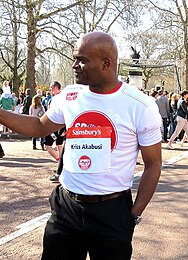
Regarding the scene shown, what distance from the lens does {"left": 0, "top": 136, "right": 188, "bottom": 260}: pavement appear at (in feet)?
14.8

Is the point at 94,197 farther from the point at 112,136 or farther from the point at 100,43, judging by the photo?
the point at 100,43

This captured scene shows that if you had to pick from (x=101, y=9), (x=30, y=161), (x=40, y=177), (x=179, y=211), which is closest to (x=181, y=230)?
(x=179, y=211)

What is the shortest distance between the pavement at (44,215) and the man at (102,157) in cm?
201

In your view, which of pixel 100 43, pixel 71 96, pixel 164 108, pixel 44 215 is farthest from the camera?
pixel 164 108

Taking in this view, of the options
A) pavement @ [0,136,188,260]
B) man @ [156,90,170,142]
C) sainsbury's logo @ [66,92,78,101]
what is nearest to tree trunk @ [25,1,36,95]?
man @ [156,90,170,142]

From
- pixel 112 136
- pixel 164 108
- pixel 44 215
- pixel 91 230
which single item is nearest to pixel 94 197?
pixel 91 230

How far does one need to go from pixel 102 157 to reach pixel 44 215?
11.6 ft

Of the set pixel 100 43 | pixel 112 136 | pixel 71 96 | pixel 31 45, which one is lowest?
pixel 112 136

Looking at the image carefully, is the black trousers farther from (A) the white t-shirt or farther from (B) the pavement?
(B) the pavement

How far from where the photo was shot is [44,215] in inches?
225

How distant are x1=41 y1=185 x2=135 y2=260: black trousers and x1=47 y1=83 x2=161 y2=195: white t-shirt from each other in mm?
84

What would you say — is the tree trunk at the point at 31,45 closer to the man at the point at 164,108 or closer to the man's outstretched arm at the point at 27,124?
the man at the point at 164,108

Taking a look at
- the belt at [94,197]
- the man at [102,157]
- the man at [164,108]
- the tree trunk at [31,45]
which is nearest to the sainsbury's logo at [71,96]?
the man at [102,157]

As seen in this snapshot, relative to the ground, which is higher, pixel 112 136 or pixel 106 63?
pixel 106 63
